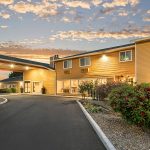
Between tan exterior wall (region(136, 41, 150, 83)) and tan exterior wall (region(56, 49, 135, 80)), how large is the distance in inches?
107

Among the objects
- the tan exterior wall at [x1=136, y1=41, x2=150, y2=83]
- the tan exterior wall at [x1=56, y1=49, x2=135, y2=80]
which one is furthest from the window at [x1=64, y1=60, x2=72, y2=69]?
the tan exterior wall at [x1=136, y1=41, x2=150, y2=83]

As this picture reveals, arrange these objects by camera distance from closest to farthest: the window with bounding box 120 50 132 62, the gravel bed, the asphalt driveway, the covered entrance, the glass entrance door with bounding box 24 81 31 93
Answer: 1. the asphalt driveway
2. the gravel bed
3. the window with bounding box 120 50 132 62
4. the covered entrance
5. the glass entrance door with bounding box 24 81 31 93

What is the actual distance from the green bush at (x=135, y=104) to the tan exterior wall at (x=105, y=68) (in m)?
21.7

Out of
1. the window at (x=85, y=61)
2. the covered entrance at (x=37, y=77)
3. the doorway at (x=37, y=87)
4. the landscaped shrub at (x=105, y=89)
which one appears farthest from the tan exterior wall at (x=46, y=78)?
the landscaped shrub at (x=105, y=89)

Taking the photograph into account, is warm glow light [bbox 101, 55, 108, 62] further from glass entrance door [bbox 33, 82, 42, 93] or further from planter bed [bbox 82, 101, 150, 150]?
planter bed [bbox 82, 101, 150, 150]

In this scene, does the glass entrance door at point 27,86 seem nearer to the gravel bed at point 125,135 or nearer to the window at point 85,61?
the window at point 85,61

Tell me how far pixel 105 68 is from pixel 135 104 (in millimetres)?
26317

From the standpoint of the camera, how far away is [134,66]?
33.2 metres

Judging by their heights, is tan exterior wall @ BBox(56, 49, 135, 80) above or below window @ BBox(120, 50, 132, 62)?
below

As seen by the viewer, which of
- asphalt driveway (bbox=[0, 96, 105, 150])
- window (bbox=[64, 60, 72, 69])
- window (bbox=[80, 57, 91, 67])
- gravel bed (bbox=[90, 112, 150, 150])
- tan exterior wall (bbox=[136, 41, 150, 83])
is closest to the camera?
asphalt driveway (bbox=[0, 96, 105, 150])

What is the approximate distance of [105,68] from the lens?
3728 cm

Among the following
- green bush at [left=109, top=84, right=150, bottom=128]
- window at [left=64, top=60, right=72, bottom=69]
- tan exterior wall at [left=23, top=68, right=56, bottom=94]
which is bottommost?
green bush at [left=109, top=84, right=150, bottom=128]

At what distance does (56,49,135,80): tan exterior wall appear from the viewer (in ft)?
112

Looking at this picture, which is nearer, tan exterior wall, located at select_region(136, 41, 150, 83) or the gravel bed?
the gravel bed
